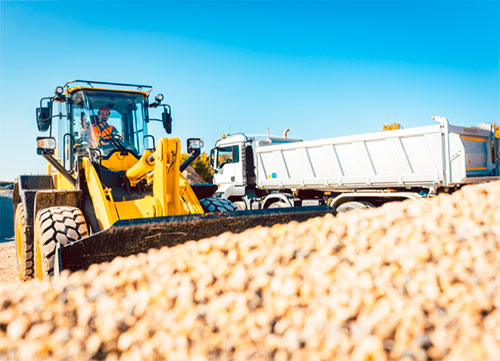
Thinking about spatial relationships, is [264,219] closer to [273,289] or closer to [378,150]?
[273,289]

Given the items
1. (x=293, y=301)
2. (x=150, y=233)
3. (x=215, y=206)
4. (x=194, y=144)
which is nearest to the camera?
(x=293, y=301)

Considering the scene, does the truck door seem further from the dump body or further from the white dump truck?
the dump body

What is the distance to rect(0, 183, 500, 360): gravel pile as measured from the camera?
187 centimetres

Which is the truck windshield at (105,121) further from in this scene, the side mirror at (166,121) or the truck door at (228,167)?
the truck door at (228,167)

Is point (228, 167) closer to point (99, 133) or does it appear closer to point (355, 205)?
point (355, 205)

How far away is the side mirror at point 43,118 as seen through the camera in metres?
5.39

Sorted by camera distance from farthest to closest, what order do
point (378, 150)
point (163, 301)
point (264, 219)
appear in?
1. point (378, 150)
2. point (264, 219)
3. point (163, 301)

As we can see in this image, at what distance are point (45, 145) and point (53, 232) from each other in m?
1.24

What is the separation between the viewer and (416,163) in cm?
859

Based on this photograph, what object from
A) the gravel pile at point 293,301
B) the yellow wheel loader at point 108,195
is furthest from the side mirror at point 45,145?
the gravel pile at point 293,301

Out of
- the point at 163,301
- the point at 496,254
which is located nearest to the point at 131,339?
the point at 163,301

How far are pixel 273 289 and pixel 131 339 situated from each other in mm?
784

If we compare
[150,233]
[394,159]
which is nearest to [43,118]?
[150,233]

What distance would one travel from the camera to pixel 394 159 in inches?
352
